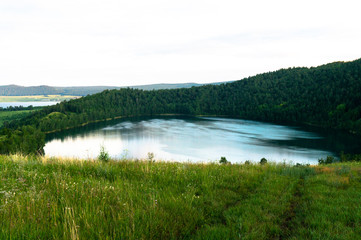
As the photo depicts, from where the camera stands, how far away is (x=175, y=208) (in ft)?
14.6

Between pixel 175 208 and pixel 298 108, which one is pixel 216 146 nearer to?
pixel 175 208

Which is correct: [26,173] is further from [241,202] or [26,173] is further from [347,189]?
[347,189]

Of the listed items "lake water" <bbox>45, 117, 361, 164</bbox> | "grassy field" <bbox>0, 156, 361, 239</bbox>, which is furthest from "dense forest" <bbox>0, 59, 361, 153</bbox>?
"grassy field" <bbox>0, 156, 361, 239</bbox>

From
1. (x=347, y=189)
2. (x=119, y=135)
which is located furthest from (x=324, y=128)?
(x=347, y=189)

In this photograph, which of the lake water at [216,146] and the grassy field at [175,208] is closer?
the grassy field at [175,208]

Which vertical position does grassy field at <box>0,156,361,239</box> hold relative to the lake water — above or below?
above

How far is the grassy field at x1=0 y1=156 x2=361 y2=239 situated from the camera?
11.8 ft

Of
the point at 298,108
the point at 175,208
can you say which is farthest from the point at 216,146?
the point at 298,108

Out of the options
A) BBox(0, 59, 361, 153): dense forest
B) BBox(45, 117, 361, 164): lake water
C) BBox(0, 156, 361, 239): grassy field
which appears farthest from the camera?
BBox(0, 59, 361, 153): dense forest

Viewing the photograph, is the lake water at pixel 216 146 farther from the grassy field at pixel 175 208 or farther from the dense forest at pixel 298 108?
the grassy field at pixel 175 208

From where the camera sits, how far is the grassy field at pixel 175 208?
11.8 feet

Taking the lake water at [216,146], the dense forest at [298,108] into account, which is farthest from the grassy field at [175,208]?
the dense forest at [298,108]

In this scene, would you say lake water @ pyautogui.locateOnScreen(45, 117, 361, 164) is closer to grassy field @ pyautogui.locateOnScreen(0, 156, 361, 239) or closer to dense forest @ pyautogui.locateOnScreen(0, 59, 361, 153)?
dense forest @ pyautogui.locateOnScreen(0, 59, 361, 153)

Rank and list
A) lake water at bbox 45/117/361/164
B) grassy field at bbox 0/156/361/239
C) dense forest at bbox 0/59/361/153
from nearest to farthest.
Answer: grassy field at bbox 0/156/361/239, lake water at bbox 45/117/361/164, dense forest at bbox 0/59/361/153
